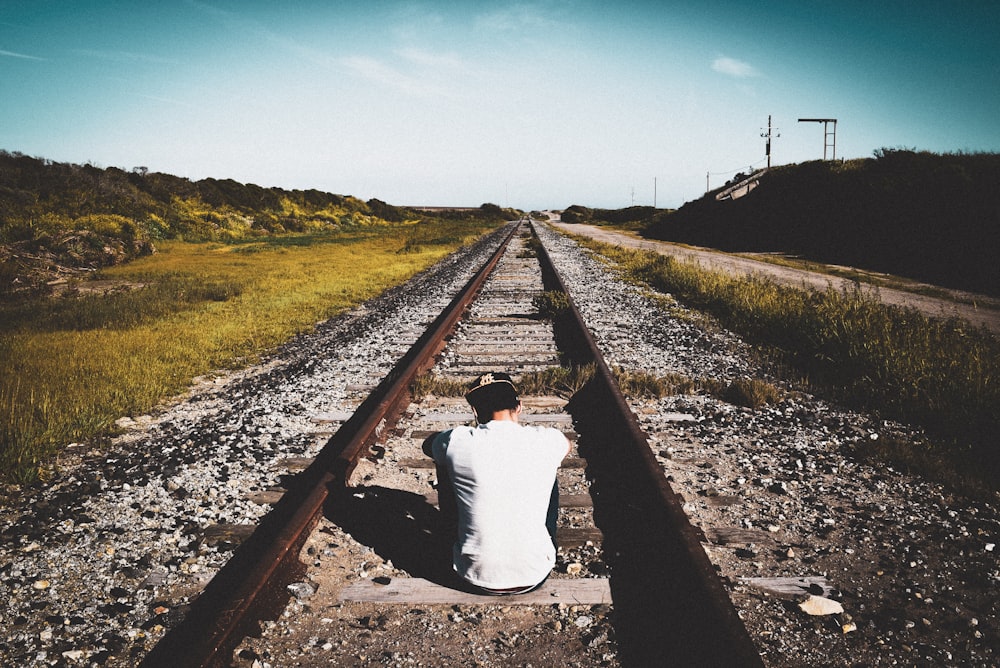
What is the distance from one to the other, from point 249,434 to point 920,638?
13.9 feet

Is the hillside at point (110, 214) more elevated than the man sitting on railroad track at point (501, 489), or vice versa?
the hillside at point (110, 214)

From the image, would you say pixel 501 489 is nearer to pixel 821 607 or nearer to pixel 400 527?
pixel 400 527

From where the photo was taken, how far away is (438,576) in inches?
101

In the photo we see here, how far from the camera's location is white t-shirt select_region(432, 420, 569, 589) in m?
2.24

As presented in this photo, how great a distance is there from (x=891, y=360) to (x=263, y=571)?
5945mm

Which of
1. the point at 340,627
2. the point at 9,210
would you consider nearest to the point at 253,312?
the point at 340,627

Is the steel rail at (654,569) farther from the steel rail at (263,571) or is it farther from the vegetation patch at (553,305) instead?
the vegetation patch at (553,305)

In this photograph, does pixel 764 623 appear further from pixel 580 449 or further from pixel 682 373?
pixel 682 373

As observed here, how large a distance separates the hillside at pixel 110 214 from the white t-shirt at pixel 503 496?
12.2 metres

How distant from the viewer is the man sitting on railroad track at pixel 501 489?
2.24 meters

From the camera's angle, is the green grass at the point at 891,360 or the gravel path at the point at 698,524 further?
the green grass at the point at 891,360

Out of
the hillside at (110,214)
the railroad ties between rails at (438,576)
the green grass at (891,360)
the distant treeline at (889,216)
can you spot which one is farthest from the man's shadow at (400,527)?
the distant treeline at (889,216)

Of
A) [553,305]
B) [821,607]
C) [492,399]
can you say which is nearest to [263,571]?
[492,399]

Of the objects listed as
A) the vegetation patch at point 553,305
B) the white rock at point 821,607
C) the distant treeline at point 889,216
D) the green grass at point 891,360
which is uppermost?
the distant treeline at point 889,216
